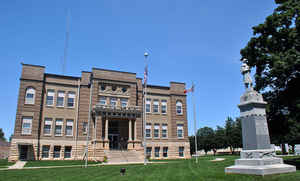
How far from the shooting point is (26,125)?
118 ft

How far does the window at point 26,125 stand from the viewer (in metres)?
35.6

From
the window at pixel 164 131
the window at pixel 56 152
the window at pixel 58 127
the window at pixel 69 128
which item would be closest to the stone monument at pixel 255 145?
the window at pixel 69 128

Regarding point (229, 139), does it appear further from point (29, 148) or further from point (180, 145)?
point (29, 148)

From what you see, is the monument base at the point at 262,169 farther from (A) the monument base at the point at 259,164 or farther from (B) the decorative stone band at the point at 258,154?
(B) the decorative stone band at the point at 258,154

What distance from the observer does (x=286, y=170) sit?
11930 millimetres

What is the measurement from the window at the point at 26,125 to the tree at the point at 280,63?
31.0 metres

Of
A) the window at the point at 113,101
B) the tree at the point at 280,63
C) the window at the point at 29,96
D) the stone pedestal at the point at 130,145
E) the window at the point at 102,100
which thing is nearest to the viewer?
the tree at the point at 280,63

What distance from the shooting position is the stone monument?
11547 millimetres

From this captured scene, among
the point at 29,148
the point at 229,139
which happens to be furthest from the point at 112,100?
the point at 229,139

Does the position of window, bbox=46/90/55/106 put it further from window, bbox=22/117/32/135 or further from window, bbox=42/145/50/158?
window, bbox=42/145/50/158

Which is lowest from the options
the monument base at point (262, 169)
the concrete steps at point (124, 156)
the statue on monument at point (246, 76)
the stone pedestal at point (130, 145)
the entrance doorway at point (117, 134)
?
the concrete steps at point (124, 156)

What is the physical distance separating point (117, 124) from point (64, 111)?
28.3ft

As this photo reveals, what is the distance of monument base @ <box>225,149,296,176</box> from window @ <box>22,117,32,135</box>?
104ft

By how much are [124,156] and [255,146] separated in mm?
24630
